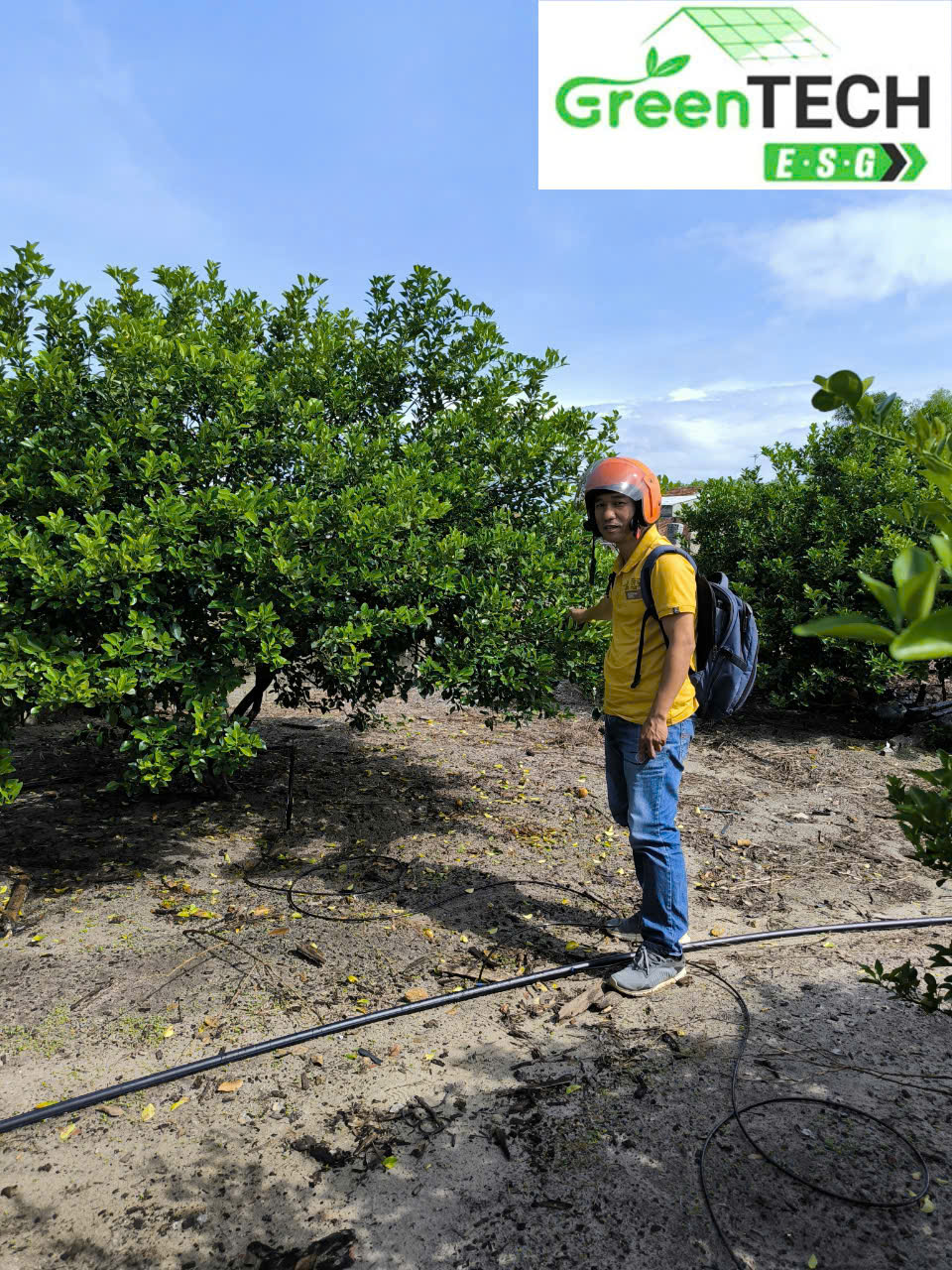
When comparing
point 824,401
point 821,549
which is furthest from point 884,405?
point 821,549

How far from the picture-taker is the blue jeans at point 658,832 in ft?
11.3

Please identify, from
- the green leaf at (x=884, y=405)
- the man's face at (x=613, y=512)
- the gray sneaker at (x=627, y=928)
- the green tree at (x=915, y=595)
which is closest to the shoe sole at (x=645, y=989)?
the gray sneaker at (x=627, y=928)

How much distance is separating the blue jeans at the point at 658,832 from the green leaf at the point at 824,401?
2026 mm

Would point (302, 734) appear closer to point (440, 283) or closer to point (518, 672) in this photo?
point (518, 672)

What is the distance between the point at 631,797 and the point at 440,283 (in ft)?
11.1

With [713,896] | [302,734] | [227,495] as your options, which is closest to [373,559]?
[227,495]

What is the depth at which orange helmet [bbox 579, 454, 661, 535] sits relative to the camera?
343 centimetres

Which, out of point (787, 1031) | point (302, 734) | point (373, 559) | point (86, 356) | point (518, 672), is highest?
point (86, 356)

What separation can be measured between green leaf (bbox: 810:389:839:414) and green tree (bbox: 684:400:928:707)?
227 inches

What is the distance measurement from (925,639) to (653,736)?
7.85ft

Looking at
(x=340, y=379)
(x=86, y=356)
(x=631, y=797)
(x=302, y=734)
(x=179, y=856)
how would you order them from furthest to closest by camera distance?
(x=302, y=734) → (x=340, y=379) → (x=179, y=856) → (x=86, y=356) → (x=631, y=797)

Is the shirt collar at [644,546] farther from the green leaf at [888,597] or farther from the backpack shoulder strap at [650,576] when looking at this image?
the green leaf at [888,597]

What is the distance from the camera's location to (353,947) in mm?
3824

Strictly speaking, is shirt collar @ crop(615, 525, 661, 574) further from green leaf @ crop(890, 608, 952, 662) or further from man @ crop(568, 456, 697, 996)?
green leaf @ crop(890, 608, 952, 662)
